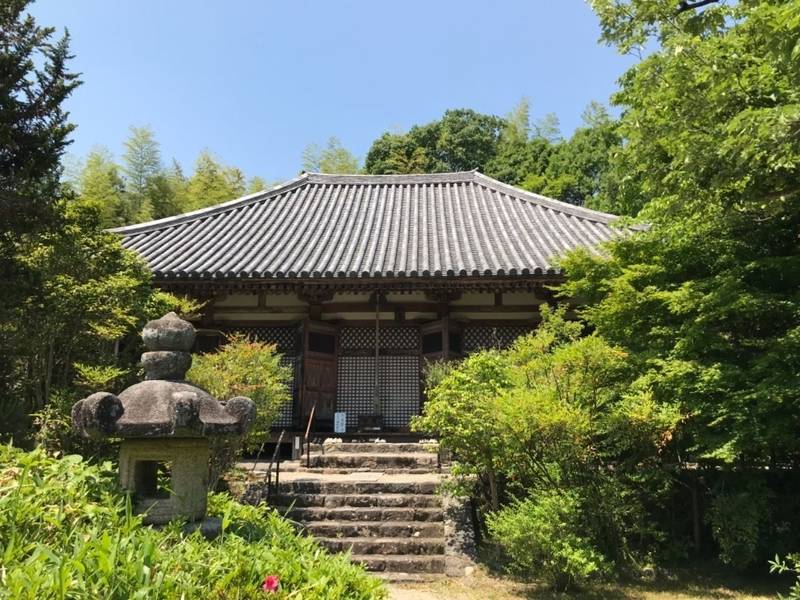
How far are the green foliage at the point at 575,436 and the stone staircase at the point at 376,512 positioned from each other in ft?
2.93

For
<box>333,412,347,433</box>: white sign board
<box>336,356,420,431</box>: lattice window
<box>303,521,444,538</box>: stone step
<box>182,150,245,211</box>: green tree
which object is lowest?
<box>303,521,444,538</box>: stone step

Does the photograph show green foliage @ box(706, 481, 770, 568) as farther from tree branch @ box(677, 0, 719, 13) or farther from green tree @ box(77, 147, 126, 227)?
green tree @ box(77, 147, 126, 227)

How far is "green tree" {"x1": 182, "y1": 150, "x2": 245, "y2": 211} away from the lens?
95.1 ft

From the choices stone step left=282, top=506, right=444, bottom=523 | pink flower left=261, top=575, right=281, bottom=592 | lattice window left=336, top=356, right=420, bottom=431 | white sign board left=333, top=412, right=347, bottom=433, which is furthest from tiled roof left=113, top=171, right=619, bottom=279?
pink flower left=261, top=575, right=281, bottom=592

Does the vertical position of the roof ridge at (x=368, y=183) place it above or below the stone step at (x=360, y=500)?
above

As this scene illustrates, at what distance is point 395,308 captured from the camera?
13.0 metres

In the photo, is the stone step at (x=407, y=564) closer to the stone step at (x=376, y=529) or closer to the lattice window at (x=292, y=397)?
the stone step at (x=376, y=529)

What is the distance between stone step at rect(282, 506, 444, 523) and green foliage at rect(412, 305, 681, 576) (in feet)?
2.83

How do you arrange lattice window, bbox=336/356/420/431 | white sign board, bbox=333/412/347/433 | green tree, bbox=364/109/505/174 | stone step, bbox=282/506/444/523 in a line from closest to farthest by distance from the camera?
stone step, bbox=282/506/444/523, white sign board, bbox=333/412/347/433, lattice window, bbox=336/356/420/431, green tree, bbox=364/109/505/174

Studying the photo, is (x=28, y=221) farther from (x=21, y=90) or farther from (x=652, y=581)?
(x=652, y=581)

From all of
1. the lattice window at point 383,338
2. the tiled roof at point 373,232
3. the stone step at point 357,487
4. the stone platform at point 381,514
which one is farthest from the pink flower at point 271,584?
the lattice window at point 383,338

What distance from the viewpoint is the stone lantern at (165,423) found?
4016 mm

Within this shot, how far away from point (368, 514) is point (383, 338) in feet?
19.7

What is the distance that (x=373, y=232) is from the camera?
14.7 m
